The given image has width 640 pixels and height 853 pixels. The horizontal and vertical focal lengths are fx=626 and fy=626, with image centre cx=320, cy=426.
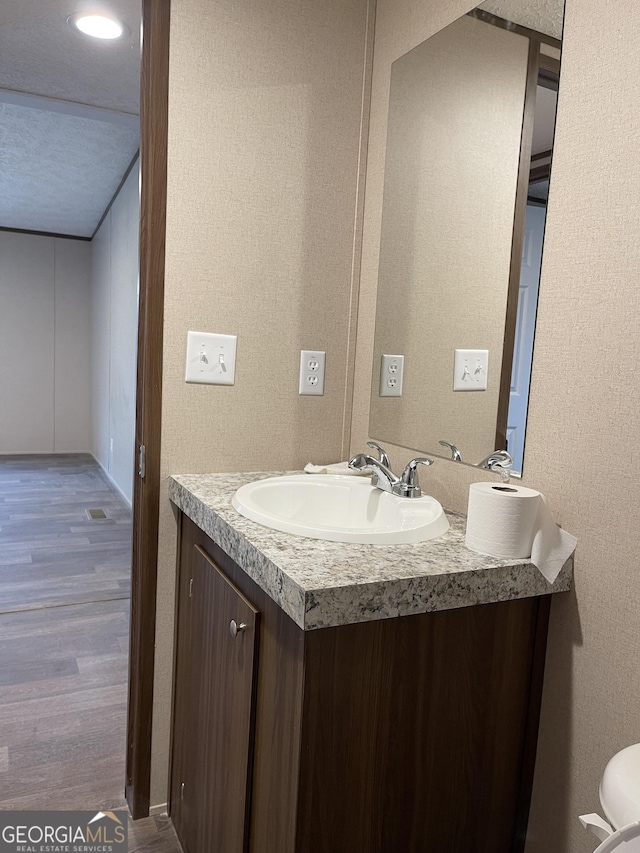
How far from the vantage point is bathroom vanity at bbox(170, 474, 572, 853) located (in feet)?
2.86

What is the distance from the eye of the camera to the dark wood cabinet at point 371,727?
88 cm

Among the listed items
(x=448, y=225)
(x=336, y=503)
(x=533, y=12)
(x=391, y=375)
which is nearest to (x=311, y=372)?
(x=391, y=375)

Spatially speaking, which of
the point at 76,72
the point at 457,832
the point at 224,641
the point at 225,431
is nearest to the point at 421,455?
the point at 225,431

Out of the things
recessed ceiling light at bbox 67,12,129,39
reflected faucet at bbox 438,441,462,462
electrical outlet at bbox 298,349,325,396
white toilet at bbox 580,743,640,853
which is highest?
recessed ceiling light at bbox 67,12,129,39

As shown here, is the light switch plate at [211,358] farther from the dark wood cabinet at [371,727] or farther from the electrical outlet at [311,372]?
the dark wood cabinet at [371,727]

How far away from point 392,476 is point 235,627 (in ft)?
1.48

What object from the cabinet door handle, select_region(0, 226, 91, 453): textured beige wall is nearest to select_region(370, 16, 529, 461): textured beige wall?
the cabinet door handle

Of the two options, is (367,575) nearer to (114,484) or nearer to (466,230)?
(466,230)

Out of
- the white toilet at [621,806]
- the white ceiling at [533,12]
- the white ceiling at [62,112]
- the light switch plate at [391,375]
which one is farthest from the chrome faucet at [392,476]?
the white ceiling at [62,112]

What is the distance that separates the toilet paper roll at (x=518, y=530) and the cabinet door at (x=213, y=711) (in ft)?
1.29

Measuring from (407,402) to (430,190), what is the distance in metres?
0.49

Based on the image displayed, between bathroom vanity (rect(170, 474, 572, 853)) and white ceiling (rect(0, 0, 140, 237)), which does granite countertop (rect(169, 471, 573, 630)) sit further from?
white ceiling (rect(0, 0, 140, 237))

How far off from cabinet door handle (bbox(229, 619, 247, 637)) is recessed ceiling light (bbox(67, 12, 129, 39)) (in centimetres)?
206

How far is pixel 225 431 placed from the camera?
5.01 ft
